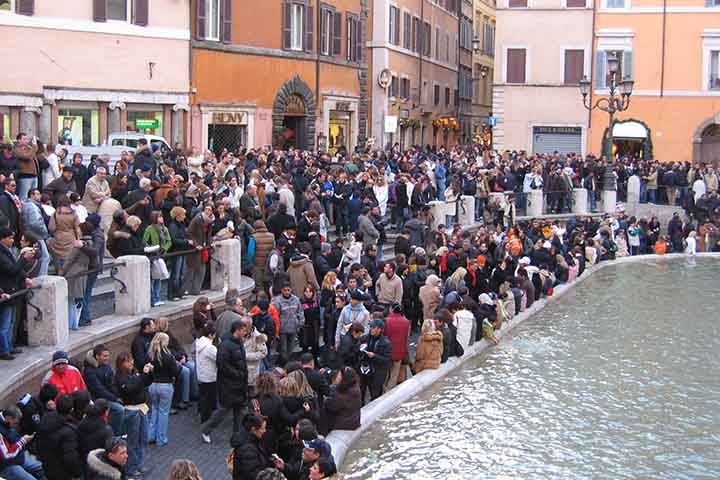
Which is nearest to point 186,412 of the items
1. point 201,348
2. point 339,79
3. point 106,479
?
point 201,348

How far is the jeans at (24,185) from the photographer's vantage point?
59.8 feet

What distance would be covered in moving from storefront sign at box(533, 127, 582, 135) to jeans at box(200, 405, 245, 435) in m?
35.7

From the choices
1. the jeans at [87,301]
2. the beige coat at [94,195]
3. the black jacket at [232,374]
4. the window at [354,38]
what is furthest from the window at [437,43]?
the black jacket at [232,374]

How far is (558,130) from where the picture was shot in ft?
159

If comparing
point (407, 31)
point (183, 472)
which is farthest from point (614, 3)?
point (183, 472)

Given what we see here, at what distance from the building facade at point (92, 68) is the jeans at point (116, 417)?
53.0 ft

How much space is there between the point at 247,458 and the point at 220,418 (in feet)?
12.2

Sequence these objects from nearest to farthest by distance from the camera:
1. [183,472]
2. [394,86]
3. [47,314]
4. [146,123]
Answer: [183,472] < [47,314] < [146,123] < [394,86]

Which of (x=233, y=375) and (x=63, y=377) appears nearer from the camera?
(x=63, y=377)

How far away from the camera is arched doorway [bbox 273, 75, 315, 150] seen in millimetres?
37281

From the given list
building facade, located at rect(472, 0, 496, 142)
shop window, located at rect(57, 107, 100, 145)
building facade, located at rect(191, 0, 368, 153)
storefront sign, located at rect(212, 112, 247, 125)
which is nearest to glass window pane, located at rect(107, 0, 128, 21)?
shop window, located at rect(57, 107, 100, 145)

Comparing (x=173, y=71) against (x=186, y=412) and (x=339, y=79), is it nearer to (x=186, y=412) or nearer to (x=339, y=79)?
(x=339, y=79)

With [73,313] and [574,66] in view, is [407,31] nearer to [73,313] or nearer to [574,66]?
[574,66]

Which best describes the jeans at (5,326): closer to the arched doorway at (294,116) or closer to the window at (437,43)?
the arched doorway at (294,116)
